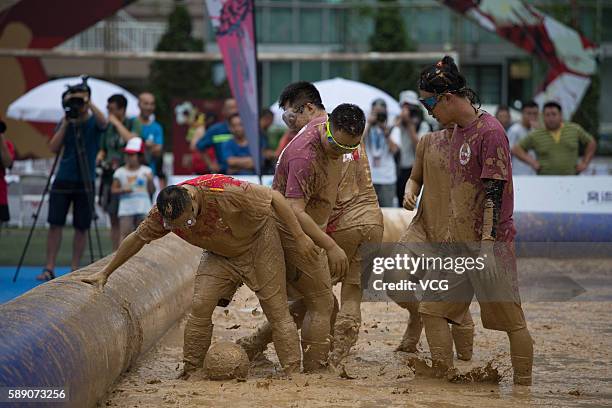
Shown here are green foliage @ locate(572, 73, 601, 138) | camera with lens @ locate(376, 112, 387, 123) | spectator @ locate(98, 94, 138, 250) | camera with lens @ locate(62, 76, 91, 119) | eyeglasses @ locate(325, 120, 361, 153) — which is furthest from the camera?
green foliage @ locate(572, 73, 601, 138)

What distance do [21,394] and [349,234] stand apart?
3.17m

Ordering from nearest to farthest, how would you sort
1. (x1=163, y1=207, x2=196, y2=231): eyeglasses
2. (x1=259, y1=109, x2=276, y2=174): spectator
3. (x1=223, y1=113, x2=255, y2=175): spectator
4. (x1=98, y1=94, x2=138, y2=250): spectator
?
(x1=163, y1=207, x2=196, y2=231): eyeglasses, (x1=98, y1=94, x2=138, y2=250): spectator, (x1=223, y1=113, x2=255, y2=175): spectator, (x1=259, y1=109, x2=276, y2=174): spectator

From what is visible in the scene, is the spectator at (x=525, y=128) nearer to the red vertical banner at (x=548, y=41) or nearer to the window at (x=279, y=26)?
the red vertical banner at (x=548, y=41)

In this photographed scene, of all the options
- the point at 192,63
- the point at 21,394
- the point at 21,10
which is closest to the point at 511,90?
the point at 192,63

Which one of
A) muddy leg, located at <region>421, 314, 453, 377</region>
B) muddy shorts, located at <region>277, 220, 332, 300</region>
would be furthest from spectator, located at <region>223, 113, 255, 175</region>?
muddy leg, located at <region>421, 314, 453, 377</region>

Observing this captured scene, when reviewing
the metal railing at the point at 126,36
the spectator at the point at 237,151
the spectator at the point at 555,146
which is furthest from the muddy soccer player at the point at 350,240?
the metal railing at the point at 126,36

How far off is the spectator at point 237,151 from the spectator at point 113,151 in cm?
184

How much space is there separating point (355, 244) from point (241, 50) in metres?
7.16

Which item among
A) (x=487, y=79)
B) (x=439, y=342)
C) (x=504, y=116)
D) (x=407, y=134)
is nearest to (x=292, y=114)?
(x=439, y=342)

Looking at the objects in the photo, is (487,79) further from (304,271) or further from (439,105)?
(304,271)

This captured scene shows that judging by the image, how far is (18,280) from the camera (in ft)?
38.3

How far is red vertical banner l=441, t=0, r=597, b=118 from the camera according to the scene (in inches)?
747

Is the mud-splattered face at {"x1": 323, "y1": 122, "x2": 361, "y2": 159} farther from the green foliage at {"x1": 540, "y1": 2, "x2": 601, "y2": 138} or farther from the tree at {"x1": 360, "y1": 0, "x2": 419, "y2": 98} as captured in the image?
the tree at {"x1": 360, "y1": 0, "x2": 419, "y2": 98}

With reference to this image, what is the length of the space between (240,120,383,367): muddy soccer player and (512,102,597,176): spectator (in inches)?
306
